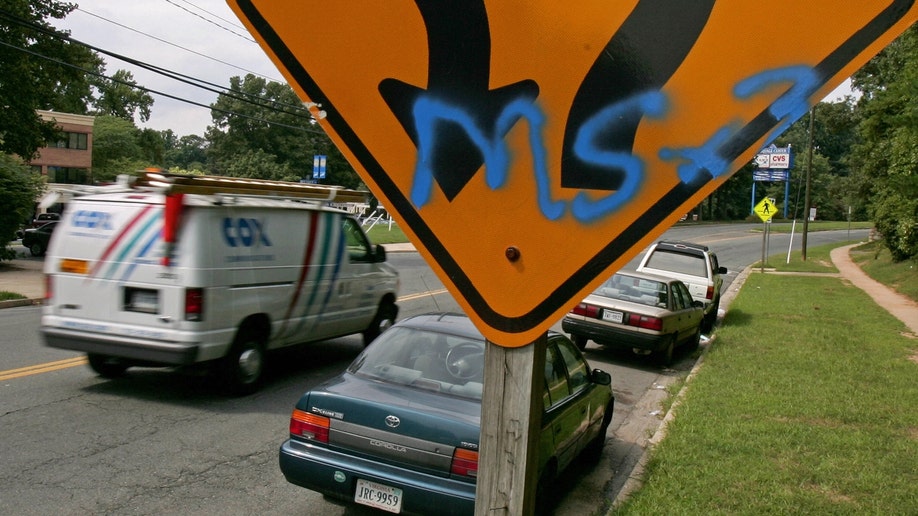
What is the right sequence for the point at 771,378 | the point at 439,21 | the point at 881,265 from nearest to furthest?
the point at 439,21, the point at 771,378, the point at 881,265

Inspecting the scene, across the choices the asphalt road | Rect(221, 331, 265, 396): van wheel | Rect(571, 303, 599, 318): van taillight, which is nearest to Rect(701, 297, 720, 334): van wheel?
Rect(571, 303, 599, 318): van taillight

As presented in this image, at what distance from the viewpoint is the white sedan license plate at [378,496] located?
5.07 meters

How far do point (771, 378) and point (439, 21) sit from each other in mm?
9603

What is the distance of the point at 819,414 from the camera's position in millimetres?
8367

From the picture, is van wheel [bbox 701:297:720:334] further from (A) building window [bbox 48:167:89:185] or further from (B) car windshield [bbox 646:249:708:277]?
(A) building window [bbox 48:167:89:185]

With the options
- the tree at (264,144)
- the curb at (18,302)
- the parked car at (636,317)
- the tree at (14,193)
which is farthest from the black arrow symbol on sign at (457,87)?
the tree at (264,144)

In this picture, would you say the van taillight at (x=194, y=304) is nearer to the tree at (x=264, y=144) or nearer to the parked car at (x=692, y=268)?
the parked car at (x=692, y=268)

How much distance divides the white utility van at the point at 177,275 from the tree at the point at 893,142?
628 centimetres

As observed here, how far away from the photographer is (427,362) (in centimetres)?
601

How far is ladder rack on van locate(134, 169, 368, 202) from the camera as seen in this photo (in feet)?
25.9

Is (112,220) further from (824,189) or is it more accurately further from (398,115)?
(824,189)

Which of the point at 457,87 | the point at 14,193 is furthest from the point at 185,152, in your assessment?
the point at 457,87

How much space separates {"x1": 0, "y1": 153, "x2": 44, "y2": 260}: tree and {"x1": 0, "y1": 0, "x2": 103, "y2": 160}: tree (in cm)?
904

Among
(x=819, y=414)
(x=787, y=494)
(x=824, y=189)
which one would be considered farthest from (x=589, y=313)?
(x=824, y=189)
